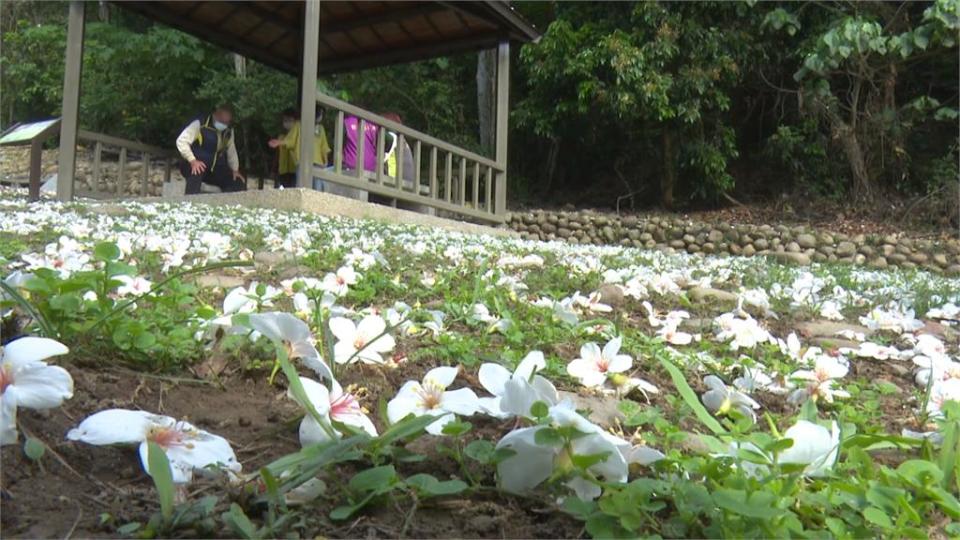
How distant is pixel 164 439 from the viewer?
3.10 ft

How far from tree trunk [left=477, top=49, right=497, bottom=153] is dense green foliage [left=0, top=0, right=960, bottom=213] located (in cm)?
60

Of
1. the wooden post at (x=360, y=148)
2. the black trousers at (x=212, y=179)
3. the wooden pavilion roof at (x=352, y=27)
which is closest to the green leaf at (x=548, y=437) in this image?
the wooden post at (x=360, y=148)

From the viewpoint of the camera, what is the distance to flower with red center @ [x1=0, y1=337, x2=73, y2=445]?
917 millimetres

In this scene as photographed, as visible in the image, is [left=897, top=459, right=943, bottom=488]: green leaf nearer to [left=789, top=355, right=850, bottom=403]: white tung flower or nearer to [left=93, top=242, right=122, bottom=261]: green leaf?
[left=789, top=355, right=850, bottom=403]: white tung flower

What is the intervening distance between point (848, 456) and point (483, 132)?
15418 mm

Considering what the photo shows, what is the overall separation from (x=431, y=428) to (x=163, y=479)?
0.38 meters

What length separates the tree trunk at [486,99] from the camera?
16.1 meters

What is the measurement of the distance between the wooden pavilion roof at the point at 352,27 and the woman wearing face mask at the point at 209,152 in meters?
1.39

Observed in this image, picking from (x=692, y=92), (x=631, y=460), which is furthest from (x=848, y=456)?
(x=692, y=92)

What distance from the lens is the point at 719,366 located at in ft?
6.20

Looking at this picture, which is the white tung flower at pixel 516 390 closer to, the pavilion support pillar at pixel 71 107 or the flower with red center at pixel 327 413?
the flower with red center at pixel 327 413

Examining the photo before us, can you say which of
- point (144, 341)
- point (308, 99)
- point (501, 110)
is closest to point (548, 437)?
point (144, 341)

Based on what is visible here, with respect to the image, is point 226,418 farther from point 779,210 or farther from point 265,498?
point 779,210

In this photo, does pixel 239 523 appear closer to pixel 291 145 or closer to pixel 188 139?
pixel 188 139
